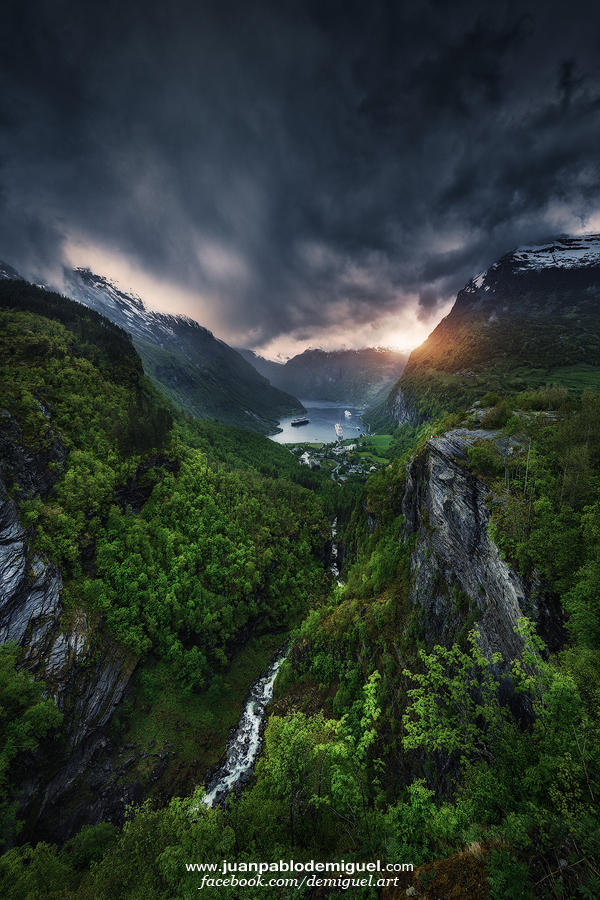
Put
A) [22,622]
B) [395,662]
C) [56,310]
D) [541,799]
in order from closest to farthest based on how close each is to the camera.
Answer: [541,799]
[395,662]
[22,622]
[56,310]

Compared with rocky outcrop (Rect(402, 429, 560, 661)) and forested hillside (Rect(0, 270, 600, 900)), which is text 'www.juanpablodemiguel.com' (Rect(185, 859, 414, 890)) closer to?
forested hillside (Rect(0, 270, 600, 900))

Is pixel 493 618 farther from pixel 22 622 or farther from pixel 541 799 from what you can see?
pixel 22 622

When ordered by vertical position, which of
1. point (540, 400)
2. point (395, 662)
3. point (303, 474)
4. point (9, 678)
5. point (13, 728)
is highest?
point (540, 400)

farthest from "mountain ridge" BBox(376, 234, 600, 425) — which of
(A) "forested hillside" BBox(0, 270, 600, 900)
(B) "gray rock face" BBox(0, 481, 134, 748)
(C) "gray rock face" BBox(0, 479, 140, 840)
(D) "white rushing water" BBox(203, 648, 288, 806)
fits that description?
(C) "gray rock face" BBox(0, 479, 140, 840)

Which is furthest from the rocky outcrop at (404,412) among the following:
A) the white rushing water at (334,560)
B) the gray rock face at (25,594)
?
the gray rock face at (25,594)

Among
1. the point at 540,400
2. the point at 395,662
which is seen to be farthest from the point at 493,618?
the point at 540,400

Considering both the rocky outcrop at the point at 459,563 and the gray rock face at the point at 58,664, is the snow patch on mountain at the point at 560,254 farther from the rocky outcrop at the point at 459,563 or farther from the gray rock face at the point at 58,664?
the gray rock face at the point at 58,664

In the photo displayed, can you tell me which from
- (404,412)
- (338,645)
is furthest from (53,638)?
(404,412)
